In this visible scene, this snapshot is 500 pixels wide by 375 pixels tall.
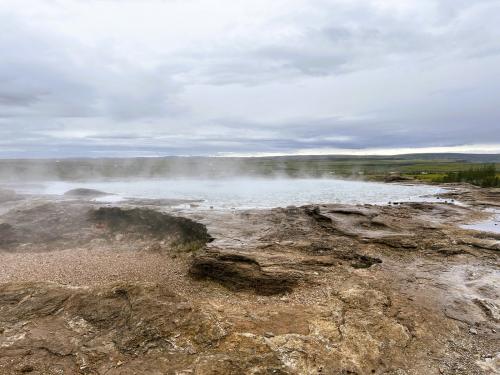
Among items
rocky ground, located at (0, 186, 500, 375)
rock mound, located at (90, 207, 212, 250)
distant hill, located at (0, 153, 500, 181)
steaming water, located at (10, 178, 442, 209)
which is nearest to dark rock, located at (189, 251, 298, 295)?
rocky ground, located at (0, 186, 500, 375)

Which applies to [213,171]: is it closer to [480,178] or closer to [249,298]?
[480,178]

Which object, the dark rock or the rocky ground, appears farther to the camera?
the dark rock

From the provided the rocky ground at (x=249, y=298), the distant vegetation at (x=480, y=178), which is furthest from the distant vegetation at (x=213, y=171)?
the rocky ground at (x=249, y=298)

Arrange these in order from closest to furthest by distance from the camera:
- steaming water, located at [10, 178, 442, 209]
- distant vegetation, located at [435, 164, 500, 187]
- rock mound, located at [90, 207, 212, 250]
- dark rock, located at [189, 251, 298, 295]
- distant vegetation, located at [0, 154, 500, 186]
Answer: dark rock, located at [189, 251, 298, 295] < rock mound, located at [90, 207, 212, 250] < steaming water, located at [10, 178, 442, 209] < distant vegetation, located at [435, 164, 500, 187] < distant vegetation, located at [0, 154, 500, 186]

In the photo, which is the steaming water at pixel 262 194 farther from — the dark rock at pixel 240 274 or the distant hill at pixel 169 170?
the distant hill at pixel 169 170

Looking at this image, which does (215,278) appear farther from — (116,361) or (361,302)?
(116,361)

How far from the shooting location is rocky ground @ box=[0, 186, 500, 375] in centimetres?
639

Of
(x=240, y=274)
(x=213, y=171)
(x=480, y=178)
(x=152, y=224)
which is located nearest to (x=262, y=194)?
(x=152, y=224)

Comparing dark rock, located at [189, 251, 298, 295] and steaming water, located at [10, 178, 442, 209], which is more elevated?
dark rock, located at [189, 251, 298, 295]

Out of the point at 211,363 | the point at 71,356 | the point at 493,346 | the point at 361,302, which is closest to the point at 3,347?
the point at 71,356

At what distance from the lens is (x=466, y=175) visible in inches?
2185

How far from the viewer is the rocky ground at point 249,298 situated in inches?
252

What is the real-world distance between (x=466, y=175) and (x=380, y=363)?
5718 centimetres

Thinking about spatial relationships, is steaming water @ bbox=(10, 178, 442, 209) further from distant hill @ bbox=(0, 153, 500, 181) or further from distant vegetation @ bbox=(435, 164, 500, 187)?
distant hill @ bbox=(0, 153, 500, 181)
